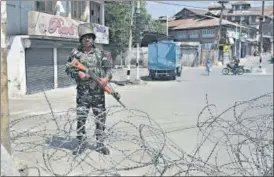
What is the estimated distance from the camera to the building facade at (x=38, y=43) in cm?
1398

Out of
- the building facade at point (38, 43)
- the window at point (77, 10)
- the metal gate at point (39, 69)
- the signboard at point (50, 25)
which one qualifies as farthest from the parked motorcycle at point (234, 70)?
the metal gate at point (39, 69)

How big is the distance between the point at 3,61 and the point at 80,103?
1685 millimetres

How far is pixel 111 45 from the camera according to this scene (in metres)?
29.3

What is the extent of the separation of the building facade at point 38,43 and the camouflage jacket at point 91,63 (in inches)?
362

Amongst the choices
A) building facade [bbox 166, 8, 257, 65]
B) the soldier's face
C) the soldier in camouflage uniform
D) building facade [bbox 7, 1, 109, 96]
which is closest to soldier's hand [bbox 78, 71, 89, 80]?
the soldier in camouflage uniform

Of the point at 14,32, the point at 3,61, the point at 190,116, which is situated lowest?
the point at 190,116

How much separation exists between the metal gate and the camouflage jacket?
10029 mm

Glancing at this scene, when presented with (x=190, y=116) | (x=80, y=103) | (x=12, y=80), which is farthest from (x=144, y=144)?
(x=12, y=80)

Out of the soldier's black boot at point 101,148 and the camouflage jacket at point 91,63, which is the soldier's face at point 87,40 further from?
the soldier's black boot at point 101,148

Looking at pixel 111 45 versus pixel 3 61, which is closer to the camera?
pixel 3 61

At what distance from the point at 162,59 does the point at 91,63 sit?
19149 mm

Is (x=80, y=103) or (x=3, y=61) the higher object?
(x=3, y=61)

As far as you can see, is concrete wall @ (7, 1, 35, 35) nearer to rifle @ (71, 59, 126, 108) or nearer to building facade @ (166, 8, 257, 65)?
building facade @ (166, 8, 257, 65)

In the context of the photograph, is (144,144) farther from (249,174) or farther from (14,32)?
(14,32)
